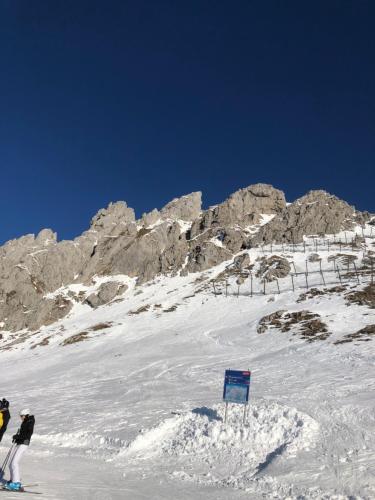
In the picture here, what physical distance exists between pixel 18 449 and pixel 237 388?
34.9ft

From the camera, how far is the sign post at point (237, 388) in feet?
65.4

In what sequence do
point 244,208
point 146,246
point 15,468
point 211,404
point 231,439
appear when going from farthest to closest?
point 244,208 → point 146,246 → point 211,404 → point 231,439 → point 15,468

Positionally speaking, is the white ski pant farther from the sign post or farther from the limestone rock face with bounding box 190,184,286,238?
the limestone rock face with bounding box 190,184,286,238

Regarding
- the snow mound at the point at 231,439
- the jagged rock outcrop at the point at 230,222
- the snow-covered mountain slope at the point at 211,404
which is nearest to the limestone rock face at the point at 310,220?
the jagged rock outcrop at the point at 230,222

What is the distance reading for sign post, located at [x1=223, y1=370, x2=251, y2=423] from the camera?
785 inches

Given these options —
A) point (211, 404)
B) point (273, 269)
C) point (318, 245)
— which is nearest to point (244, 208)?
point (318, 245)

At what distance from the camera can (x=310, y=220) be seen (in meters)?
159

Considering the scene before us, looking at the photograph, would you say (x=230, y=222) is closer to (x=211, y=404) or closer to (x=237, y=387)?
(x=211, y=404)

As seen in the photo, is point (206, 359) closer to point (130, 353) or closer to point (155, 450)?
point (130, 353)

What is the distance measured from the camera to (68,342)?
84562mm

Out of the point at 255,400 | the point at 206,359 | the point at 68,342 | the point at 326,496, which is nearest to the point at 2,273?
the point at 68,342

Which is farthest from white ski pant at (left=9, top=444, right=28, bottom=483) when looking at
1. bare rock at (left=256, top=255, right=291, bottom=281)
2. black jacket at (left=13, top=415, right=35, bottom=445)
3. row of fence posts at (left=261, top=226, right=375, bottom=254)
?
row of fence posts at (left=261, top=226, right=375, bottom=254)

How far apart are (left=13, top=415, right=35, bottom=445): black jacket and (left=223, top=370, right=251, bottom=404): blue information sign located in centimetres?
970

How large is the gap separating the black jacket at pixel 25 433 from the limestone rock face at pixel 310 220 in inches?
5425
